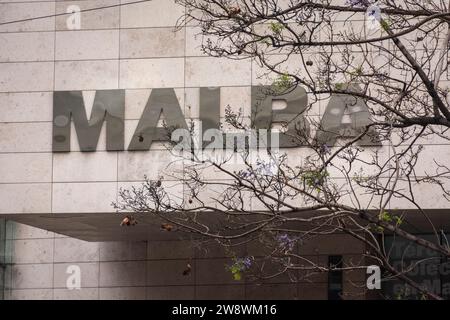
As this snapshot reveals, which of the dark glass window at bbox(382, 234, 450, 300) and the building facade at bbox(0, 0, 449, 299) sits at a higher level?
the building facade at bbox(0, 0, 449, 299)

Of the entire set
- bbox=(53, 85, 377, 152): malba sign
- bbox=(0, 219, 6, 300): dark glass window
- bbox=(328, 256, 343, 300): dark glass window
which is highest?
bbox=(53, 85, 377, 152): malba sign

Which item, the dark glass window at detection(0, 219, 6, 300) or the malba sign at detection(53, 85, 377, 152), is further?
the dark glass window at detection(0, 219, 6, 300)

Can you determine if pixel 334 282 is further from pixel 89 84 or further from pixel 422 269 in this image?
pixel 89 84

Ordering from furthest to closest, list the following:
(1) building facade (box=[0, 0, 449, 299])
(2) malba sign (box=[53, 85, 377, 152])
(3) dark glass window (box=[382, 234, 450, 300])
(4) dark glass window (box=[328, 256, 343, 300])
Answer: (4) dark glass window (box=[328, 256, 343, 300]) → (3) dark glass window (box=[382, 234, 450, 300]) → (1) building facade (box=[0, 0, 449, 299]) → (2) malba sign (box=[53, 85, 377, 152])

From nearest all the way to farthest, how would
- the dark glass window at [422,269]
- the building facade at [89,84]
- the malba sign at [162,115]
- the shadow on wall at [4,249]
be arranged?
the malba sign at [162,115] < the building facade at [89,84] < the dark glass window at [422,269] < the shadow on wall at [4,249]

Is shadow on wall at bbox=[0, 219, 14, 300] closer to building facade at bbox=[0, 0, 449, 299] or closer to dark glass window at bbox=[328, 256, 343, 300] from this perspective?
building facade at bbox=[0, 0, 449, 299]

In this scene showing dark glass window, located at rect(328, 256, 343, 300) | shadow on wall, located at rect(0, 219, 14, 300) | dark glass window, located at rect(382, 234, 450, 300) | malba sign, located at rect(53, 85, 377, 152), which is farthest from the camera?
shadow on wall, located at rect(0, 219, 14, 300)

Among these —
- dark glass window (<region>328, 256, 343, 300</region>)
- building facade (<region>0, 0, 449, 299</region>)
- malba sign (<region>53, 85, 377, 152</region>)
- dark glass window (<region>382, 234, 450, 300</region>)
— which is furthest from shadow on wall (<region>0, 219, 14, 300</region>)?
dark glass window (<region>382, 234, 450, 300</region>)

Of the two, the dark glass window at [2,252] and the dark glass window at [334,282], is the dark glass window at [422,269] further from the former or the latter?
the dark glass window at [2,252]

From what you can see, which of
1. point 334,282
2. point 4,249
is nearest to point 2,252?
point 4,249

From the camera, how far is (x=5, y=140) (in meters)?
19.8

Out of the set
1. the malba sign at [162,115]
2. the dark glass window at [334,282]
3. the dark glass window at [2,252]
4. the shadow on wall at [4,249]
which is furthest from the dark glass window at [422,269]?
the dark glass window at [2,252]
